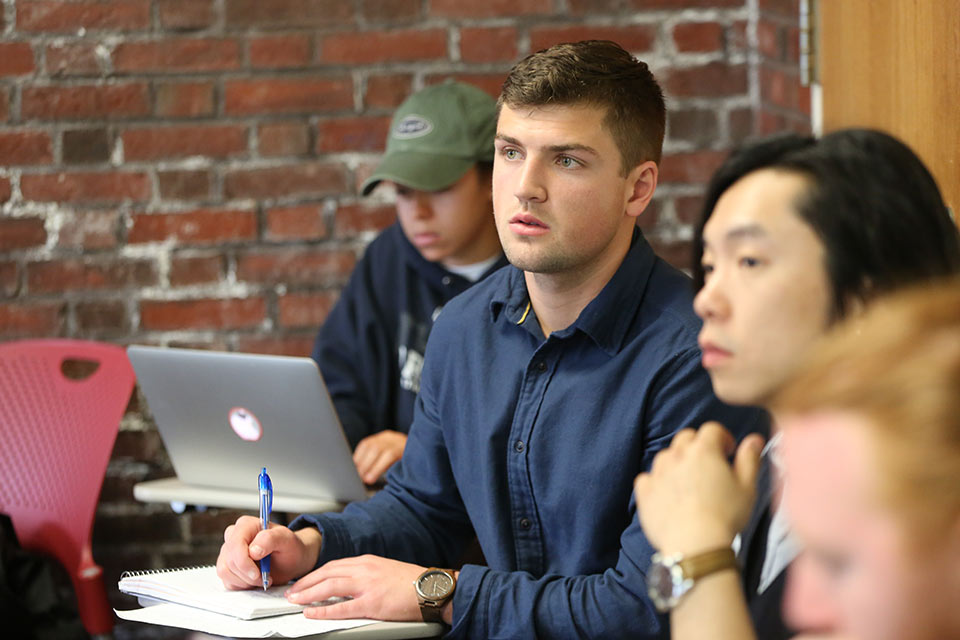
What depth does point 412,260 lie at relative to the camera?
2.33 m

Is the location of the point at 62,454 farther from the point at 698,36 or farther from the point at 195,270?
the point at 698,36

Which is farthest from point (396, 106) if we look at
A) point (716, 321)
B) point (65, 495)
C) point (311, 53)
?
point (716, 321)

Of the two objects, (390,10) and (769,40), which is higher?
(390,10)

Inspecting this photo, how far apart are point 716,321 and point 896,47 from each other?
0.87 metres

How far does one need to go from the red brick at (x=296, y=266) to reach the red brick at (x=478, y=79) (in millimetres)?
426

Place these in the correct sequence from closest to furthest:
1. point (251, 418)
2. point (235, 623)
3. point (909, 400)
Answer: point (909, 400)
point (235, 623)
point (251, 418)

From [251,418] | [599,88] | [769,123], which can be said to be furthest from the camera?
[769,123]

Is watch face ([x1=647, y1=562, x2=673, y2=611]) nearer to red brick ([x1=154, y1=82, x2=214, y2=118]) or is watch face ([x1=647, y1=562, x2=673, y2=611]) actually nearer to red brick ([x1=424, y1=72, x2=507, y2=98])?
red brick ([x1=424, y1=72, x2=507, y2=98])

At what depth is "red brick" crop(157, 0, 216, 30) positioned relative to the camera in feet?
8.20

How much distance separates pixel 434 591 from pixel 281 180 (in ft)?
4.70

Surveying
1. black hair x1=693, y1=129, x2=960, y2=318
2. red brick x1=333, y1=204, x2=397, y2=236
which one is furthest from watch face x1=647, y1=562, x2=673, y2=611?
red brick x1=333, y1=204, x2=397, y2=236

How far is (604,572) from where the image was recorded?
4.41ft

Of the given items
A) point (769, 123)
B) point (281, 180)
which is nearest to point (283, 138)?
point (281, 180)

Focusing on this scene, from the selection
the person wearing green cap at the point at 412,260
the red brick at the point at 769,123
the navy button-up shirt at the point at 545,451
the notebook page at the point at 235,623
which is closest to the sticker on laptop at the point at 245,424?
the navy button-up shirt at the point at 545,451
